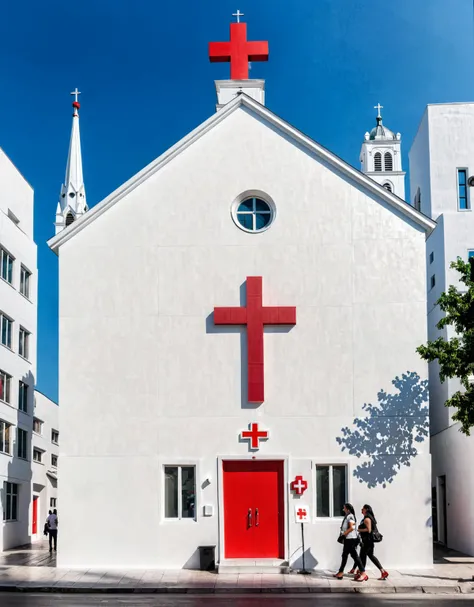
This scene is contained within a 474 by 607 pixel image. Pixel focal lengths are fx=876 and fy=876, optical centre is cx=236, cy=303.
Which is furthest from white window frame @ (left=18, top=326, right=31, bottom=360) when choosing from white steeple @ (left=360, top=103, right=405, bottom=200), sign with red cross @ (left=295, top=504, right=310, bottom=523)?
white steeple @ (left=360, top=103, right=405, bottom=200)

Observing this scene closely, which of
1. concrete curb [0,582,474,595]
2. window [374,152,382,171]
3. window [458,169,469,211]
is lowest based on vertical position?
concrete curb [0,582,474,595]

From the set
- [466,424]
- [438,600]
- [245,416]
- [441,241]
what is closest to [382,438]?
[466,424]

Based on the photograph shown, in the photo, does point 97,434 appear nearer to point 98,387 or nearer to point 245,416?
point 98,387

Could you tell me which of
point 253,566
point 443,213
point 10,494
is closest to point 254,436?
point 253,566

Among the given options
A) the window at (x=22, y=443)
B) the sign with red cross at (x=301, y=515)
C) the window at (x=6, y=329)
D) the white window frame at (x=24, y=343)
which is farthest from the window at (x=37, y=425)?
the sign with red cross at (x=301, y=515)

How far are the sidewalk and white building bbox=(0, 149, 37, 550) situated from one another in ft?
36.9

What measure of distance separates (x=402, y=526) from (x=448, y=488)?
796 centimetres

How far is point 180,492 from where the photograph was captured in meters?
22.0

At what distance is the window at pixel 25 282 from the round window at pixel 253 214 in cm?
1540

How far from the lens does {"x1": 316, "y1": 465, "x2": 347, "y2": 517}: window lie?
21922 mm

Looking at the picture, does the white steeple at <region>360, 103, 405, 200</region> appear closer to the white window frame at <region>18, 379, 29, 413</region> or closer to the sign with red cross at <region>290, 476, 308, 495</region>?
the white window frame at <region>18, 379, 29, 413</region>

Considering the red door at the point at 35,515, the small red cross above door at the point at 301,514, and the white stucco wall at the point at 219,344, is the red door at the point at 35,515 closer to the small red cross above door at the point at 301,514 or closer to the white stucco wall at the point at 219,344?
the white stucco wall at the point at 219,344

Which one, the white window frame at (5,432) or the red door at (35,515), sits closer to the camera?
the white window frame at (5,432)

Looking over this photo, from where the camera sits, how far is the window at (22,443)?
115 feet
